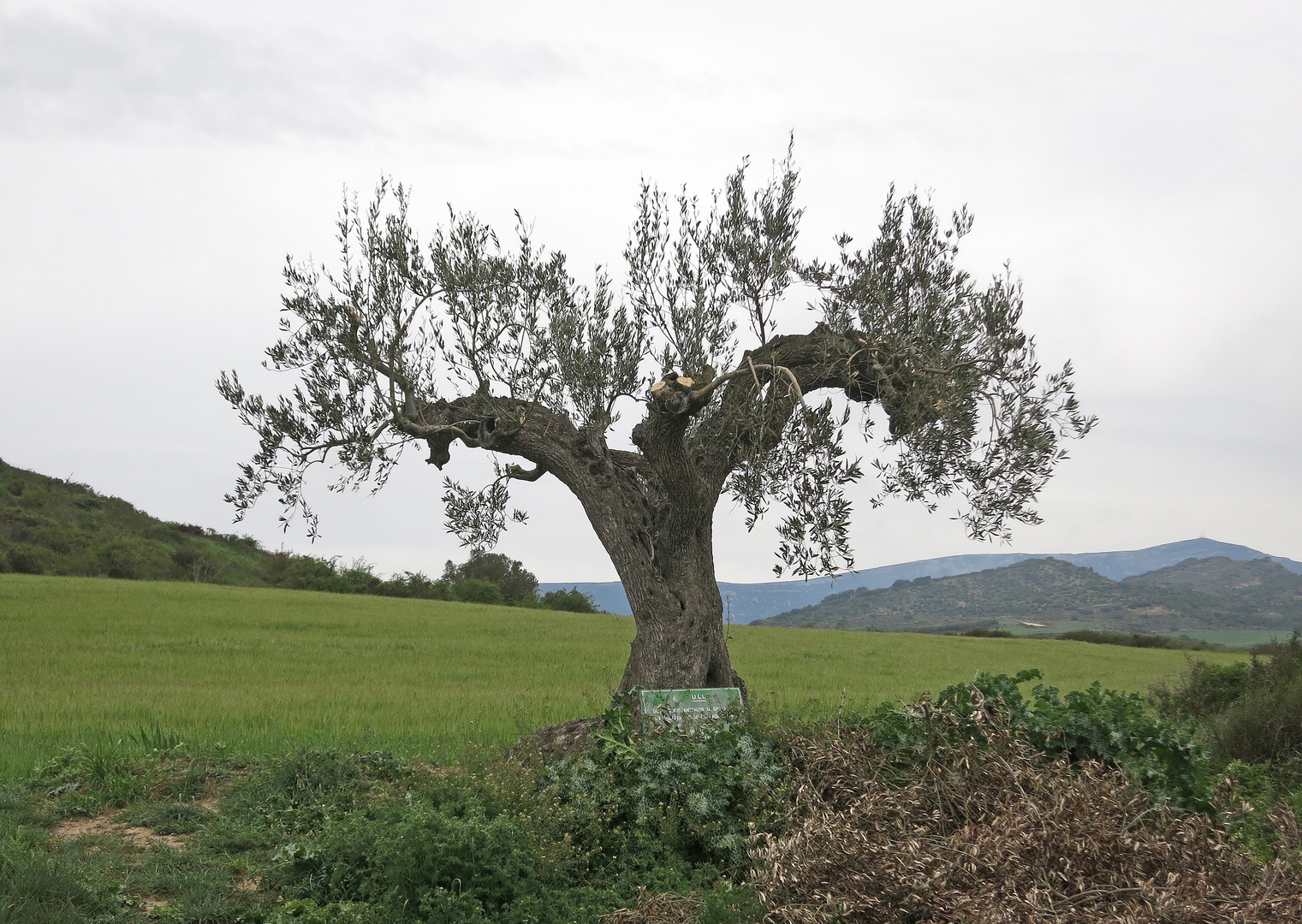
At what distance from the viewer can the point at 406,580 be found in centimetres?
6316

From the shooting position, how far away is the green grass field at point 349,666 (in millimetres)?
14555

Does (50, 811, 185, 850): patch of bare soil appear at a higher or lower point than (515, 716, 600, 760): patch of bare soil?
lower

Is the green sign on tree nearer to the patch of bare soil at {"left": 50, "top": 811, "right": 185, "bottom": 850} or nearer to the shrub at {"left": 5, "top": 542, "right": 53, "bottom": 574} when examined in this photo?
the patch of bare soil at {"left": 50, "top": 811, "right": 185, "bottom": 850}

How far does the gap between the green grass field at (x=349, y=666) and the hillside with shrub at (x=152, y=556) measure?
12255 mm

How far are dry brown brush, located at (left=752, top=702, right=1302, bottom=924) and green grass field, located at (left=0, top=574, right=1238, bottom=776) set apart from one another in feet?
14.1

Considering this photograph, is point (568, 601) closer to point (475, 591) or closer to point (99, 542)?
point (475, 591)

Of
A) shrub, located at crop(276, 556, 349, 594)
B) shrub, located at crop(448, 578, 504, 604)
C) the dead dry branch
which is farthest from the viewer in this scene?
shrub, located at crop(448, 578, 504, 604)

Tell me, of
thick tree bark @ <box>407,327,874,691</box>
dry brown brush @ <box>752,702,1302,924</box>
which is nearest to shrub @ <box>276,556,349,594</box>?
thick tree bark @ <box>407,327,874,691</box>

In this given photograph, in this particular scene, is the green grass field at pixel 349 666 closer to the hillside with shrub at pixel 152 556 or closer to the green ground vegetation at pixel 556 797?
the green ground vegetation at pixel 556 797

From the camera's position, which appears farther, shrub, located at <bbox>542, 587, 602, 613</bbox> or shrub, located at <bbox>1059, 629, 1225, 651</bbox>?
shrub, located at <bbox>542, 587, 602, 613</bbox>

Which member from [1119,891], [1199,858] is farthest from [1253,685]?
[1119,891]

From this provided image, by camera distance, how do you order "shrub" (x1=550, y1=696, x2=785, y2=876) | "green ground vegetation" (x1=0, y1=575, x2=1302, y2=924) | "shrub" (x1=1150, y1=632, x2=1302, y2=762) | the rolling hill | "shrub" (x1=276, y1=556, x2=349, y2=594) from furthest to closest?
"shrub" (x1=276, y1=556, x2=349, y2=594), the rolling hill, "shrub" (x1=1150, y1=632, x2=1302, y2=762), "shrub" (x1=550, y1=696, x2=785, y2=876), "green ground vegetation" (x1=0, y1=575, x2=1302, y2=924)

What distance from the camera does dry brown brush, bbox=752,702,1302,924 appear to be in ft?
14.7

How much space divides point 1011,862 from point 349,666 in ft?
75.8
